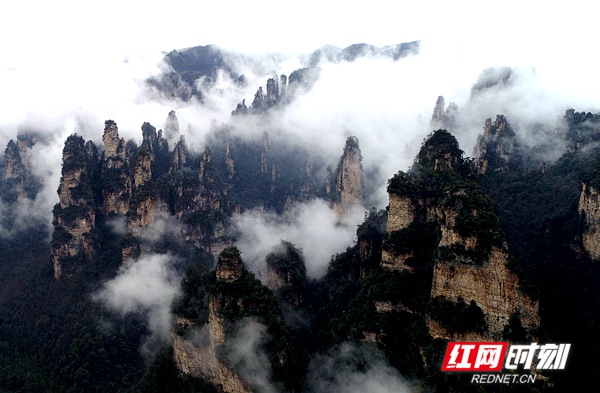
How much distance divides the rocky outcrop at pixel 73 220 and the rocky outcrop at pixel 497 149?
202ft

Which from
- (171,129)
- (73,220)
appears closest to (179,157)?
(171,129)

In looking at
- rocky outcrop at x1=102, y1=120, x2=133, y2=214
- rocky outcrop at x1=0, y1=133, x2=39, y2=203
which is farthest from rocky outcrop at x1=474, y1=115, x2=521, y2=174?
rocky outcrop at x1=0, y1=133, x2=39, y2=203

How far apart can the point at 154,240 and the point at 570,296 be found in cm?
5966

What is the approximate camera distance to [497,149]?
7925 cm

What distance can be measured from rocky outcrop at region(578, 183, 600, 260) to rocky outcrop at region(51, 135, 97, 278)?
223 feet

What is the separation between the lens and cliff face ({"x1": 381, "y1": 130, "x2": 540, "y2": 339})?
35.2 m

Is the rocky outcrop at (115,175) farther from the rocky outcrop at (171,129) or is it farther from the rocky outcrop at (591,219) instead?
the rocky outcrop at (591,219)

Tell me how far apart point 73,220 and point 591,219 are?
69826mm

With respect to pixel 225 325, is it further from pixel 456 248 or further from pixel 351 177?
pixel 351 177

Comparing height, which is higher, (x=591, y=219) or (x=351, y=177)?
(x=591, y=219)

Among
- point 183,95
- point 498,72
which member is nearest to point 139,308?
point 498,72

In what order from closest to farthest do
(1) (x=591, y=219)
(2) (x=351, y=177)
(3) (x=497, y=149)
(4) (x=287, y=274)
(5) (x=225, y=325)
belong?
(5) (x=225, y=325)
(1) (x=591, y=219)
(4) (x=287, y=274)
(3) (x=497, y=149)
(2) (x=351, y=177)

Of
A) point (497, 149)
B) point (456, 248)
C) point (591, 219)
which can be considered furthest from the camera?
point (497, 149)

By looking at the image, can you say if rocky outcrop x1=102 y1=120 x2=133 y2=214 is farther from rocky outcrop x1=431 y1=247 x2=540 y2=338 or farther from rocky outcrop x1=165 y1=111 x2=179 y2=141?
rocky outcrop x1=431 y1=247 x2=540 y2=338
